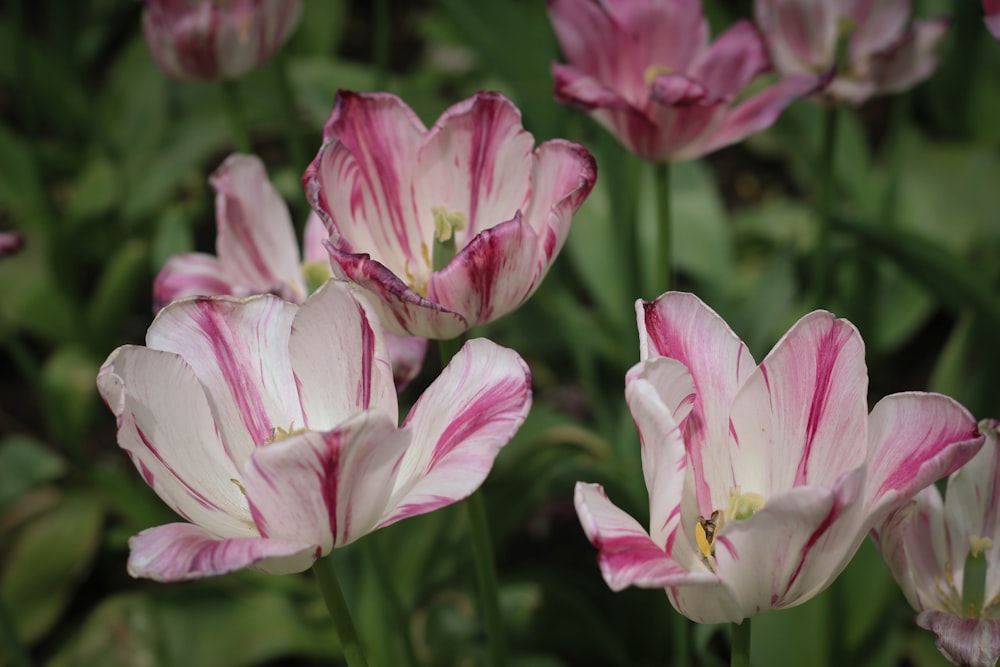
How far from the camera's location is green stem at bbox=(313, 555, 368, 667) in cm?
68

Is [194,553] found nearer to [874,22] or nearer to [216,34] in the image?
[216,34]

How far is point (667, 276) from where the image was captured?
110 cm

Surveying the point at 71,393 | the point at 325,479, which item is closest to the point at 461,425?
the point at 325,479

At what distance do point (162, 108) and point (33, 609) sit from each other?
1157mm

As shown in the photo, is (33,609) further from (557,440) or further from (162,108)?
(162,108)

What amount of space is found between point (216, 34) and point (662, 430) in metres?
0.80

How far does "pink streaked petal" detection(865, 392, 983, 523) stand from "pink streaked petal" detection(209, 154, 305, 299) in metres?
0.54

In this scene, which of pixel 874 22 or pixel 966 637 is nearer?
pixel 966 637

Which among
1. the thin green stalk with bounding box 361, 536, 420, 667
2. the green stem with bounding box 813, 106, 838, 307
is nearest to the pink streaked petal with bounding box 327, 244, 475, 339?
the thin green stalk with bounding box 361, 536, 420, 667

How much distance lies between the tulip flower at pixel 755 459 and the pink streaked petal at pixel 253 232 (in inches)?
17.4

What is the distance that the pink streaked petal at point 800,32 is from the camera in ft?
4.41

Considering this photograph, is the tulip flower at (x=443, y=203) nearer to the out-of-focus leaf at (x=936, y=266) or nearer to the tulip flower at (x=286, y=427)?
the tulip flower at (x=286, y=427)

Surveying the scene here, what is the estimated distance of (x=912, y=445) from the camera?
2.15ft

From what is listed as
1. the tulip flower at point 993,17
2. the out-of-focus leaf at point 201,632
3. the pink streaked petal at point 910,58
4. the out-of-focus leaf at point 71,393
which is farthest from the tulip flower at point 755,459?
the out-of-focus leaf at point 71,393
